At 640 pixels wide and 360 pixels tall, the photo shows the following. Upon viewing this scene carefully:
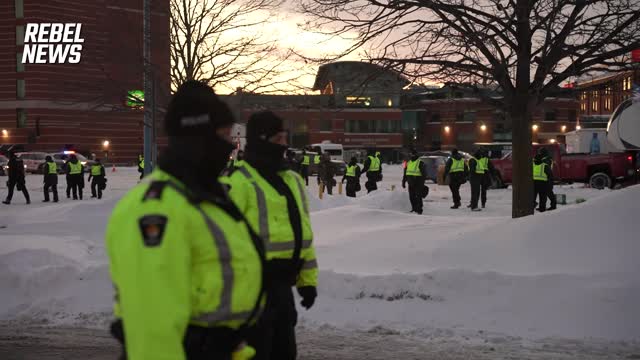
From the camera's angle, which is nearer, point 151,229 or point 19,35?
point 151,229

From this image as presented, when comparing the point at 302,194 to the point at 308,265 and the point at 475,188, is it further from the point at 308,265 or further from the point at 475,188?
the point at 475,188

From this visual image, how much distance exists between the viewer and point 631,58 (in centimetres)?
1091

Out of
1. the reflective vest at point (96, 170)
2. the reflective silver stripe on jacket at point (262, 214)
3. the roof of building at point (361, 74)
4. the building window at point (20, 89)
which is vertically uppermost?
the building window at point (20, 89)

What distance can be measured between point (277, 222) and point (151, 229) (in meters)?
1.79

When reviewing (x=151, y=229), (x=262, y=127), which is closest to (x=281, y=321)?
(x=262, y=127)

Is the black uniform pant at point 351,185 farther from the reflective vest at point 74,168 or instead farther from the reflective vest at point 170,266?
the reflective vest at point 170,266

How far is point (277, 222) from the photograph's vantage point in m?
3.96

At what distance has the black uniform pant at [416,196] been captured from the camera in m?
19.0

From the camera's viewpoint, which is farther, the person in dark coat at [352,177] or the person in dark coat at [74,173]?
the person in dark coat at [74,173]

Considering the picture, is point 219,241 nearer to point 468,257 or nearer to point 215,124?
point 215,124

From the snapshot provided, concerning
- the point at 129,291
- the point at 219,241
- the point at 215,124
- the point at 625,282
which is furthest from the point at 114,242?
the point at 625,282

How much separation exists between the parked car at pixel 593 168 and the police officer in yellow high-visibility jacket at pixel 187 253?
24727 mm

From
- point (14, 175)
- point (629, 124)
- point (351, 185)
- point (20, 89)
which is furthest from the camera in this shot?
point (20, 89)

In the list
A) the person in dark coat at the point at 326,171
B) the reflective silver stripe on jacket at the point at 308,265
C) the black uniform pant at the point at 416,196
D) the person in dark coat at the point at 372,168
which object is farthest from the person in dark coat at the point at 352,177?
the reflective silver stripe on jacket at the point at 308,265
